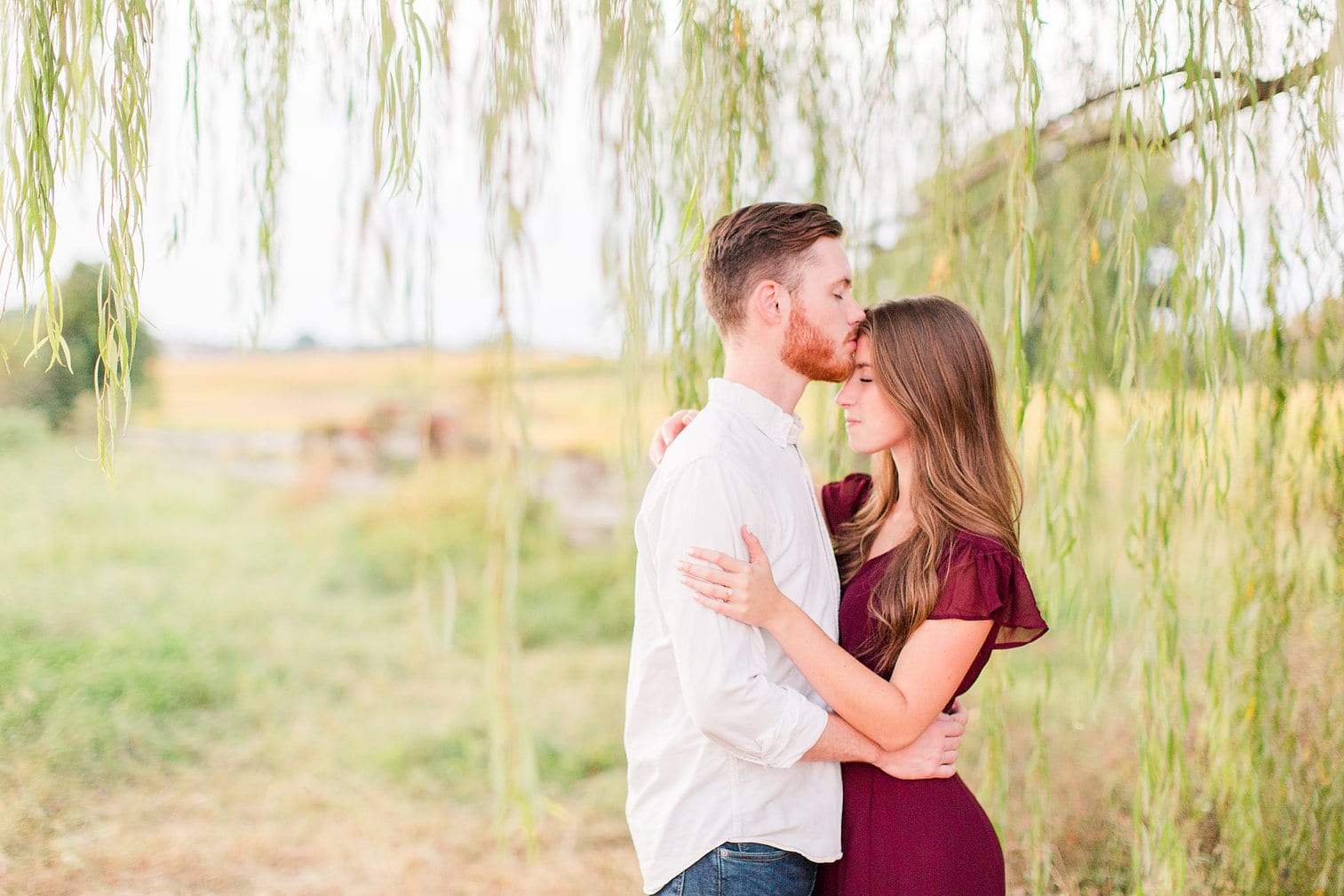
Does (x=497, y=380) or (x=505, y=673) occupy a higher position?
(x=497, y=380)

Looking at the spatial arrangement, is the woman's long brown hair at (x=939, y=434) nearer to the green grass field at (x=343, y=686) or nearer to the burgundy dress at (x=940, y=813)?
the burgundy dress at (x=940, y=813)

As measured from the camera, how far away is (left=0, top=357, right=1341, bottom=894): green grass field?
277 cm

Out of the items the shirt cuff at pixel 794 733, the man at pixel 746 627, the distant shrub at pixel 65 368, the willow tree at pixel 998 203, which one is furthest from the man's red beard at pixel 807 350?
the distant shrub at pixel 65 368

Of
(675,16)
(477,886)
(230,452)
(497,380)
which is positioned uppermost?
(675,16)

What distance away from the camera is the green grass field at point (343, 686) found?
2768 millimetres

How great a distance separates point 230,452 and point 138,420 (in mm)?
505

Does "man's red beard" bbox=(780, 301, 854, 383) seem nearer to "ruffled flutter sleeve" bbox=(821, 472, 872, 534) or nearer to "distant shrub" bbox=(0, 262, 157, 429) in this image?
"ruffled flutter sleeve" bbox=(821, 472, 872, 534)

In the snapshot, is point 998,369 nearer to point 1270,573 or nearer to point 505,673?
point 1270,573

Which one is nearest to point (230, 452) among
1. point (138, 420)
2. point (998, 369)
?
point (138, 420)

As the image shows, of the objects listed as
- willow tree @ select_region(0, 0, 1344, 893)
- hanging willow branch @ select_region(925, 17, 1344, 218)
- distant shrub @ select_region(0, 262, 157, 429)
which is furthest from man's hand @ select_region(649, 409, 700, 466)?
distant shrub @ select_region(0, 262, 157, 429)

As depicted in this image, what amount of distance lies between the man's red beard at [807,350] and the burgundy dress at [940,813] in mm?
261

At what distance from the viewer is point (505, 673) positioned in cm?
90

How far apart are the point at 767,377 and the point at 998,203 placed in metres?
1.01

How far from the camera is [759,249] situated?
4.18 feet
